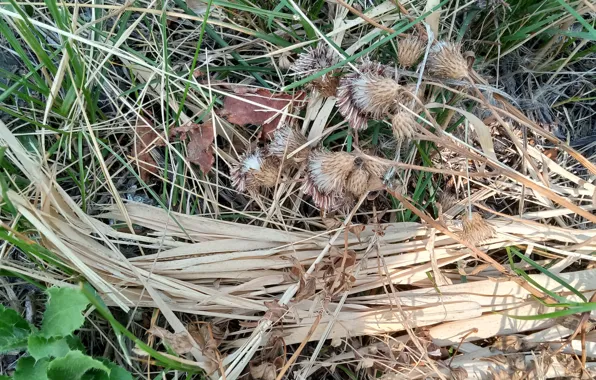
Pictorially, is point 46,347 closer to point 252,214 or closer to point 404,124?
point 252,214

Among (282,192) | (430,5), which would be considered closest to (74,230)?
(282,192)

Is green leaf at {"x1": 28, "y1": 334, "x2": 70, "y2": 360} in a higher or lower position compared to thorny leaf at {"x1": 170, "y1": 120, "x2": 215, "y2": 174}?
lower

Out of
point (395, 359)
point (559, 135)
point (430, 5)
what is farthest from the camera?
point (559, 135)

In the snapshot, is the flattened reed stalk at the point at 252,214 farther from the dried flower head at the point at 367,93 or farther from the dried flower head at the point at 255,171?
the dried flower head at the point at 367,93

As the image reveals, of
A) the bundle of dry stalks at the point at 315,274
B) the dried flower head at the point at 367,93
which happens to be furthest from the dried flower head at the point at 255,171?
the dried flower head at the point at 367,93

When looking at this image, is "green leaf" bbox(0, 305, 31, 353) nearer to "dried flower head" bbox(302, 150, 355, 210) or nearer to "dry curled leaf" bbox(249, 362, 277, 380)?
"dry curled leaf" bbox(249, 362, 277, 380)

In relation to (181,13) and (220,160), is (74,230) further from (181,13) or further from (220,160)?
(181,13)

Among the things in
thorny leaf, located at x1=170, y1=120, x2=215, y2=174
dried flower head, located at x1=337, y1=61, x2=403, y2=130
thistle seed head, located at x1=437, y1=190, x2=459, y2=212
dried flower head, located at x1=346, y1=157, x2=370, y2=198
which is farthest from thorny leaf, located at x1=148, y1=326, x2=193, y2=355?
thistle seed head, located at x1=437, y1=190, x2=459, y2=212
